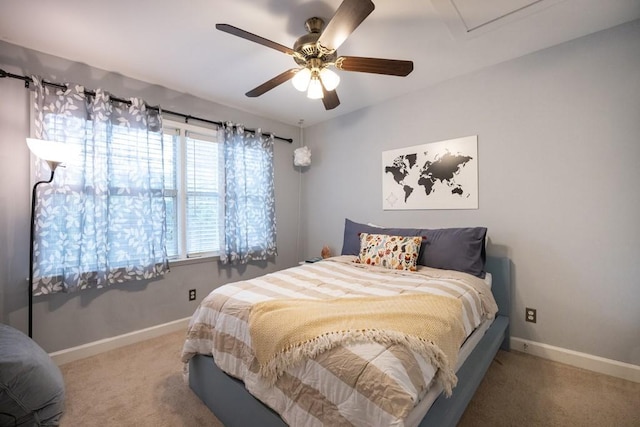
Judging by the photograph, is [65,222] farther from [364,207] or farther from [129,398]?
[364,207]

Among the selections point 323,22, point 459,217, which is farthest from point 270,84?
point 459,217

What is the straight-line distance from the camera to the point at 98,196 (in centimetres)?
230

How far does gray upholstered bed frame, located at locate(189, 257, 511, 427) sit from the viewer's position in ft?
3.92

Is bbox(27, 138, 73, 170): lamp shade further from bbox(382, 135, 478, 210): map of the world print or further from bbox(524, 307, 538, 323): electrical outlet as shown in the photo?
bbox(524, 307, 538, 323): electrical outlet

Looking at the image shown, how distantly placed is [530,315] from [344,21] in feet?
8.45

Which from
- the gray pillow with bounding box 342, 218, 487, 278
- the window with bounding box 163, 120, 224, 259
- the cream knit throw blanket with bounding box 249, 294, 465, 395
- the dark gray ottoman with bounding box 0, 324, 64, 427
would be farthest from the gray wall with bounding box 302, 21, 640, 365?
the dark gray ottoman with bounding box 0, 324, 64, 427

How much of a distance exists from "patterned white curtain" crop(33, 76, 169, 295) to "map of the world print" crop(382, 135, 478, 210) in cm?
237

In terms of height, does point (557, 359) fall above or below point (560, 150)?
below

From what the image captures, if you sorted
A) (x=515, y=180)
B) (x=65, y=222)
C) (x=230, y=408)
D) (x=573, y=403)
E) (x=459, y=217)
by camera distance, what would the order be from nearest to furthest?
1. (x=230, y=408)
2. (x=573, y=403)
3. (x=65, y=222)
4. (x=515, y=180)
5. (x=459, y=217)

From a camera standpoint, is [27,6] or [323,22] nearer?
[27,6]

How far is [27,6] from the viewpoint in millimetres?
1688

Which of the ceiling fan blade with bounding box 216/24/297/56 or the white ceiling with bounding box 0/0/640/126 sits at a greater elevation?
the white ceiling with bounding box 0/0/640/126

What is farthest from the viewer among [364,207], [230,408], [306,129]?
[306,129]

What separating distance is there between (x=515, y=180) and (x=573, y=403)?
1578 mm
